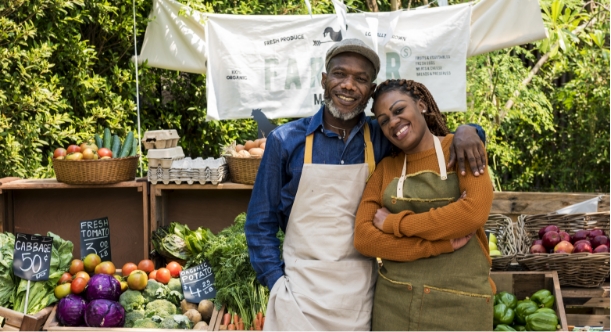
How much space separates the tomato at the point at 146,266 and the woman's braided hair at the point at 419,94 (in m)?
2.37

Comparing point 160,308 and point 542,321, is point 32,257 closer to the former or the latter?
point 160,308

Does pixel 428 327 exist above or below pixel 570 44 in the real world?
below

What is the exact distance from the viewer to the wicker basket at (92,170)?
418 centimetres

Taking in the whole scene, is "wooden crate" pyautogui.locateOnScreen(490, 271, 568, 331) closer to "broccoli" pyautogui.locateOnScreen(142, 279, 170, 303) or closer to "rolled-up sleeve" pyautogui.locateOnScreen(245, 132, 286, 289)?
"rolled-up sleeve" pyautogui.locateOnScreen(245, 132, 286, 289)

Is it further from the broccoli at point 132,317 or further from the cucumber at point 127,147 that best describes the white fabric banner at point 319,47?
the broccoli at point 132,317

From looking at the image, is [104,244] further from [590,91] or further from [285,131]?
[590,91]

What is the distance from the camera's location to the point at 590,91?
7.30 m

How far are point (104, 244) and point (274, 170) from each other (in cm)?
220

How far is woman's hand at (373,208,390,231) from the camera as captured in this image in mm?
2328

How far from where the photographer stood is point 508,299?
3.72m

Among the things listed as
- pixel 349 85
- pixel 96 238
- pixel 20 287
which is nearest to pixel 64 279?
pixel 20 287

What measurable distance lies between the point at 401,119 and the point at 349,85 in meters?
0.24

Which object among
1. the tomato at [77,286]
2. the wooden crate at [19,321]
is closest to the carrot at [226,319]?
the tomato at [77,286]

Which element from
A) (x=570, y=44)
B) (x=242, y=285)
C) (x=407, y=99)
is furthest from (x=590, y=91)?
(x=407, y=99)
